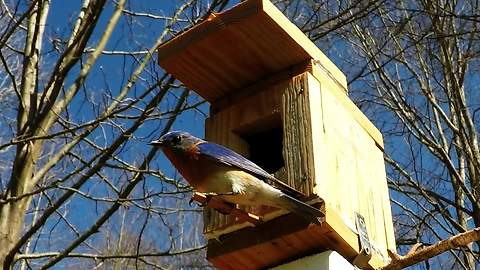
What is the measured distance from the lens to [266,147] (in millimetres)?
2979

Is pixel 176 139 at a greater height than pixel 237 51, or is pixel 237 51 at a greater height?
pixel 237 51

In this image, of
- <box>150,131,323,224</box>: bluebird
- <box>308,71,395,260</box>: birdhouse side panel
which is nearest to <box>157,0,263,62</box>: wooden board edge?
<box>308,71,395,260</box>: birdhouse side panel

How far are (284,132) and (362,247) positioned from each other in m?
0.47

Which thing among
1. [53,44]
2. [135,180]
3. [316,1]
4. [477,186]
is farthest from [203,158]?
[477,186]

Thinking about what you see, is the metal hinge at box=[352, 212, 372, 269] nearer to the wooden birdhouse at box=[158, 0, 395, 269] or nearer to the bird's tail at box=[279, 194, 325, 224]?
the wooden birdhouse at box=[158, 0, 395, 269]

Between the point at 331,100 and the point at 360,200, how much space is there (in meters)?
0.38

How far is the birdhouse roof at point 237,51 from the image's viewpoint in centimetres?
265

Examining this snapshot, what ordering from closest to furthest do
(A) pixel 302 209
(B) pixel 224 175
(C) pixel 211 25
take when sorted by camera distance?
(A) pixel 302 209 < (B) pixel 224 175 < (C) pixel 211 25

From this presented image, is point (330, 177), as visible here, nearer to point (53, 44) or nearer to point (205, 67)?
point (205, 67)

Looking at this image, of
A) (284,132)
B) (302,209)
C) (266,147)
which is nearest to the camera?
(302,209)

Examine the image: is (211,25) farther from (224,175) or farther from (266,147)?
(224,175)

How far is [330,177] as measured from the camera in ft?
8.07

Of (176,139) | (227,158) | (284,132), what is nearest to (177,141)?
(176,139)

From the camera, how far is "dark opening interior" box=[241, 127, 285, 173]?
2.87 metres
